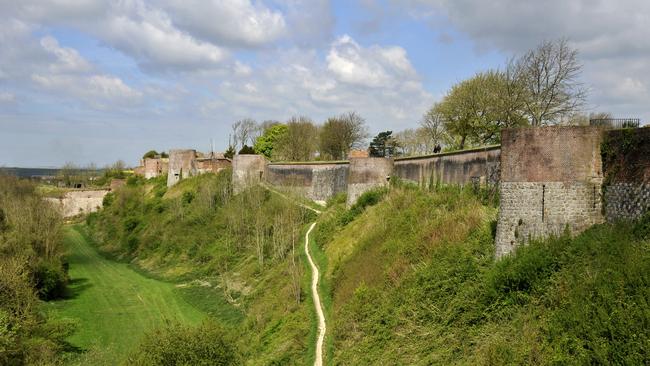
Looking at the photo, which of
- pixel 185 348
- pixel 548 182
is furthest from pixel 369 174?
pixel 185 348

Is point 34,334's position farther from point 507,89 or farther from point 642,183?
point 507,89

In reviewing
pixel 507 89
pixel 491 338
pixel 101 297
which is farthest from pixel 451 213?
pixel 101 297

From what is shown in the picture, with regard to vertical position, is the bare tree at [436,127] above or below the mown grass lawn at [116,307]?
above

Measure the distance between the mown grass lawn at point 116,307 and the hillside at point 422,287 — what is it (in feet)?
4.94

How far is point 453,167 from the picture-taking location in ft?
84.7

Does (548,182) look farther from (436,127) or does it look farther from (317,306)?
(436,127)

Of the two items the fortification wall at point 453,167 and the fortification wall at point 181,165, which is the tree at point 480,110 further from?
the fortification wall at point 181,165

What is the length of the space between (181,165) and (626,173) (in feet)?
172

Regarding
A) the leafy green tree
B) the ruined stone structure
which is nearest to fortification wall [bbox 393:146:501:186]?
the ruined stone structure

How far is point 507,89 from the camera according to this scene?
33.2m

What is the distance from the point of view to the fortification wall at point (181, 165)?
60.0 m

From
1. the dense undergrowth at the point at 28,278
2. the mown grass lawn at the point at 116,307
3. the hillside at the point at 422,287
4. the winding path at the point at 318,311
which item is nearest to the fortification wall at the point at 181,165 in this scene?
the dense undergrowth at the point at 28,278

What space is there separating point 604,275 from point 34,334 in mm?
19060

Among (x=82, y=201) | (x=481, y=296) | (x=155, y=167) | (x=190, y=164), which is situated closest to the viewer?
(x=481, y=296)
